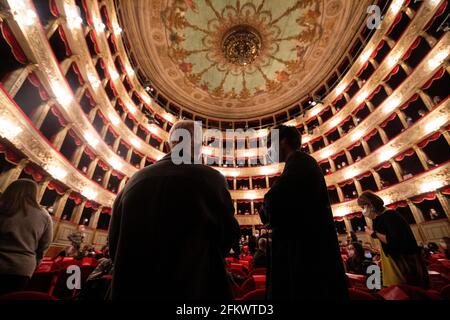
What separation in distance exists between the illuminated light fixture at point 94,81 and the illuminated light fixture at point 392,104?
58.5 ft

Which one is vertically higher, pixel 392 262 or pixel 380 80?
pixel 380 80

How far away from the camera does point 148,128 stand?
53.1 ft

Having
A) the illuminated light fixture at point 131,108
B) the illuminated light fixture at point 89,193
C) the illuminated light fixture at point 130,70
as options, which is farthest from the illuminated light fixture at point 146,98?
the illuminated light fixture at point 89,193

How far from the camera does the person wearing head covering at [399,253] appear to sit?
81.0 inches

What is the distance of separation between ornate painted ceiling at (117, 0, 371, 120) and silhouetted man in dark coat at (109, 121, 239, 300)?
17223 mm

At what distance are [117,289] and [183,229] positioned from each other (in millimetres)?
391

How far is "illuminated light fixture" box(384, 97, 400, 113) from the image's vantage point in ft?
37.3

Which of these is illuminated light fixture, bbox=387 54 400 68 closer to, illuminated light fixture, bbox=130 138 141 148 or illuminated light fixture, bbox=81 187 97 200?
illuminated light fixture, bbox=130 138 141 148

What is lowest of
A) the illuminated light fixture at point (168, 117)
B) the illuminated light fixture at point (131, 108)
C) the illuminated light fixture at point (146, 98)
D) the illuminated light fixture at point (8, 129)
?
the illuminated light fixture at point (8, 129)

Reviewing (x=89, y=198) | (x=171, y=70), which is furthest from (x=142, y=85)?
(x=89, y=198)

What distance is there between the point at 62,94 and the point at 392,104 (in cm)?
1819

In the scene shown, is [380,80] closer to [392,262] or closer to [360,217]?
[360,217]

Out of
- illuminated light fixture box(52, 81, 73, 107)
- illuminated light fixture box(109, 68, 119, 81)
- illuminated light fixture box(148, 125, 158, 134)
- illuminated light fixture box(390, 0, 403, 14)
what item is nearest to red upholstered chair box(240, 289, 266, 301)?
illuminated light fixture box(52, 81, 73, 107)

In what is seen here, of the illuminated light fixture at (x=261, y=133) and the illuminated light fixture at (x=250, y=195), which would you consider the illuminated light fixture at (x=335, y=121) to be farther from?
the illuminated light fixture at (x=250, y=195)
